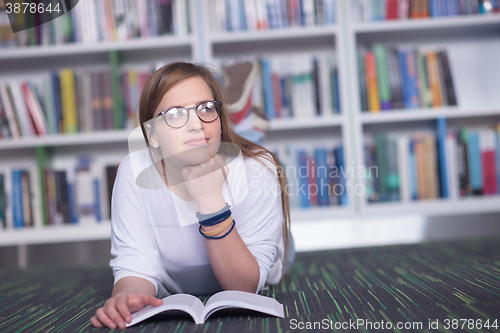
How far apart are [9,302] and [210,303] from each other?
2.15 feet

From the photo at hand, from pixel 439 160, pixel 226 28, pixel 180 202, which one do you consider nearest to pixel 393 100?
pixel 439 160

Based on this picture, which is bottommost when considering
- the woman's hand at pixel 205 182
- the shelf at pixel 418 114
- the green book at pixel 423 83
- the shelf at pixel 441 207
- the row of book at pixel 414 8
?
the shelf at pixel 441 207

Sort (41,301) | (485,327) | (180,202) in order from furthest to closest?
(41,301)
(180,202)
(485,327)

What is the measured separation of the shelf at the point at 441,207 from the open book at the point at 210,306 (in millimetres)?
1176

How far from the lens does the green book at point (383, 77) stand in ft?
5.69

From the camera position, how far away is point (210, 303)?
26.3 inches

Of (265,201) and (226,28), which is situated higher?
(226,28)

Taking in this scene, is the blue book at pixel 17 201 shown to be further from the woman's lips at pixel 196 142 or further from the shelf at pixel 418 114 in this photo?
the shelf at pixel 418 114

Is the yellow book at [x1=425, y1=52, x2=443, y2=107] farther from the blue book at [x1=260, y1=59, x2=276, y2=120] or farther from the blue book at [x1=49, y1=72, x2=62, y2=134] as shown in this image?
the blue book at [x1=49, y1=72, x2=62, y2=134]

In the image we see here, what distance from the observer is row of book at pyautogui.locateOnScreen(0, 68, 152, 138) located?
1732mm

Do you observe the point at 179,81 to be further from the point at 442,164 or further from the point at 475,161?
the point at 475,161

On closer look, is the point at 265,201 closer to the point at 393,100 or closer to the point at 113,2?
the point at 393,100

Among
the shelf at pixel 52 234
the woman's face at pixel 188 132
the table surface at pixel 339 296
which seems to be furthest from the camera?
the shelf at pixel 52 234

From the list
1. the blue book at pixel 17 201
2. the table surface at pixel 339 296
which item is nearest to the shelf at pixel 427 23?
the table surface at pixel 339 296
